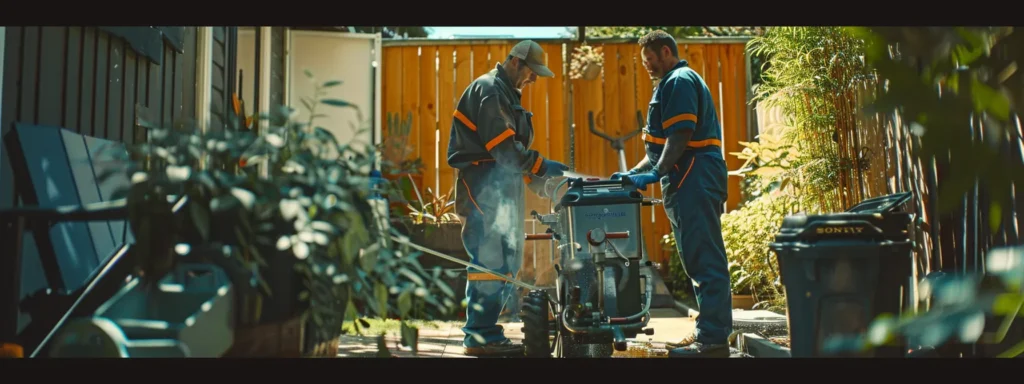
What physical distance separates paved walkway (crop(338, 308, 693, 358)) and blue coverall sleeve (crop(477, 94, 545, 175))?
770 mm

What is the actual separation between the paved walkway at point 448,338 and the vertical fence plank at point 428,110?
2.12 metres

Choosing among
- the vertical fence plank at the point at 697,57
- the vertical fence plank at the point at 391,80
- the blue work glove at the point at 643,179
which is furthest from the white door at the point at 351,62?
the blue work glove at the point at 643,179

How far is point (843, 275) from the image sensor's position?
2.23 m

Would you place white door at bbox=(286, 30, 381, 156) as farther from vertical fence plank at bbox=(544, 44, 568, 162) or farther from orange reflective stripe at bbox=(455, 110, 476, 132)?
orange reflective stripe at bbox=(455, 110, 476, 132)

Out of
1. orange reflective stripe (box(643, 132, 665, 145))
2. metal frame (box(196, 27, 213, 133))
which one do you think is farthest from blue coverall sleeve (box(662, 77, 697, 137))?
metal frame (box(196, 27, 213, 133))

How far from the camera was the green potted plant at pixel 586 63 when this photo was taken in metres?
6.38

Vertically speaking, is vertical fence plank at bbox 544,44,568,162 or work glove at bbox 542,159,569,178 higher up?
vertical fence plank at bbox 544,44,568,162

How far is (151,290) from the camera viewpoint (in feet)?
5.59

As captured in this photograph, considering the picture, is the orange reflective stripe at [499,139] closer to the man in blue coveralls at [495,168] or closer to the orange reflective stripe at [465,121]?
the man in blue coveralls at [495,168]

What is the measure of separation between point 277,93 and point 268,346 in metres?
4.77

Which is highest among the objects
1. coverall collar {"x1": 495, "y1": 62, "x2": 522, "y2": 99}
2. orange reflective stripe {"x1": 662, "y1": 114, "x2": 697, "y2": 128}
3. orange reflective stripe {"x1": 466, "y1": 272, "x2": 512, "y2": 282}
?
coverall collar {"x1": 495, "y1": 62, "x2": 522, "y2": 99}

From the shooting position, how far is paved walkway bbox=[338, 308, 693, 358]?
2240 millimetres

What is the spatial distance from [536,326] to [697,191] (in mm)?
849
